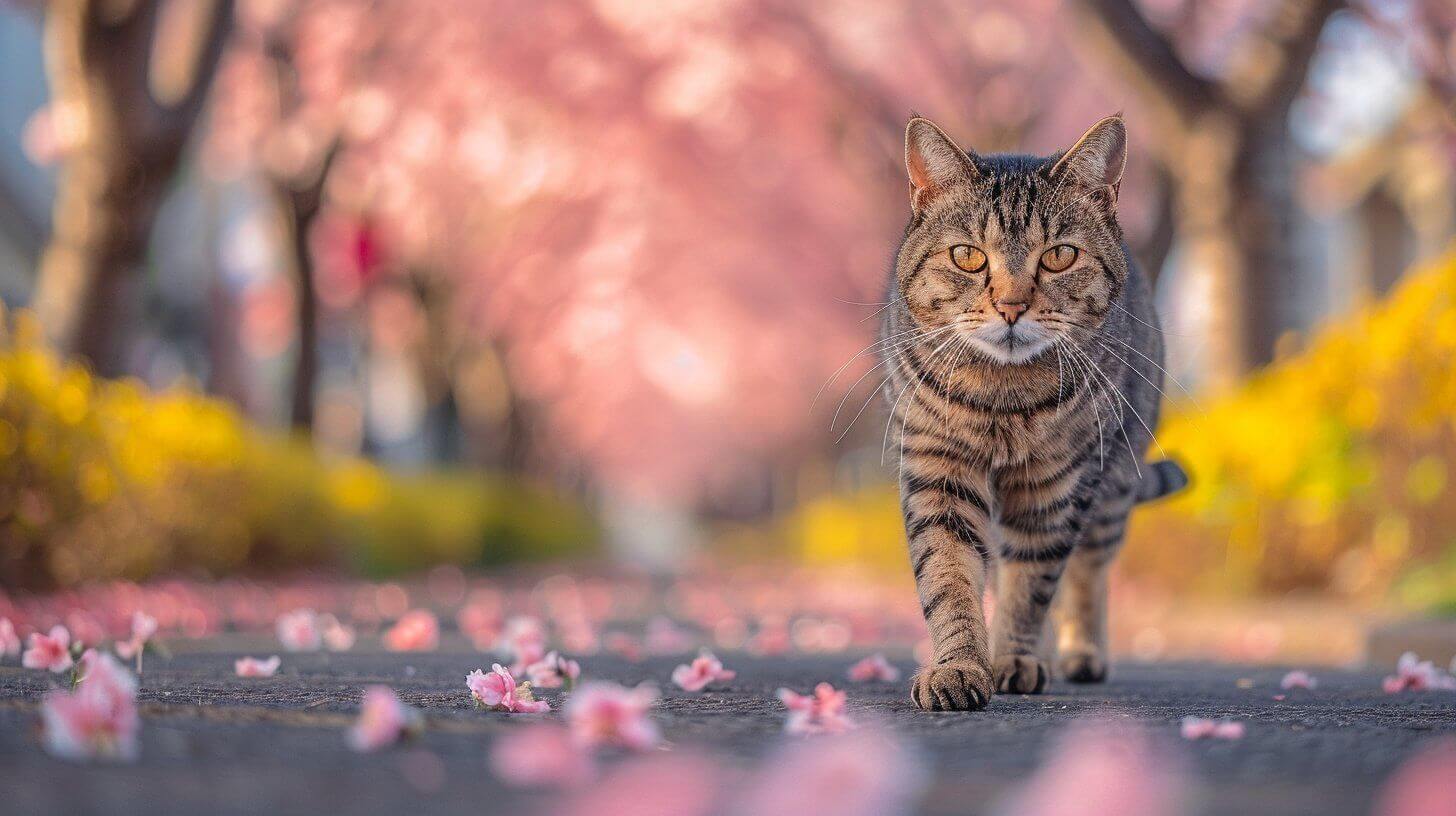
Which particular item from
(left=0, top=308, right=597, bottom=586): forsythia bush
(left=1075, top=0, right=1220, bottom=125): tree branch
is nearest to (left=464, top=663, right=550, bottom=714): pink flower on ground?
(left=0, top=308, right=597, bottom=586): forsythia bush

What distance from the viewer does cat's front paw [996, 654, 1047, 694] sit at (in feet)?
13.2

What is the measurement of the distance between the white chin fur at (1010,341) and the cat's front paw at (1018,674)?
2.90 ft

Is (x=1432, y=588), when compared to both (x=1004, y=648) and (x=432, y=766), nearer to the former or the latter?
(x=1004, y=648)

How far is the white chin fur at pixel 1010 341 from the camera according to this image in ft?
12.4

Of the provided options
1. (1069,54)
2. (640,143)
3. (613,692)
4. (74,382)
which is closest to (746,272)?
(640,143)

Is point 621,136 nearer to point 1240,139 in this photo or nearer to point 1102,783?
point 1240,139

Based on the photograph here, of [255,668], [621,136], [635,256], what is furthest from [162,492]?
[635,256]

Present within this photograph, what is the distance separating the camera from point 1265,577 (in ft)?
29.0

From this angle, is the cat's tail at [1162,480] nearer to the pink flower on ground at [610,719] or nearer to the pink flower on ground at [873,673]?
the pink flower on ground at [873,673]

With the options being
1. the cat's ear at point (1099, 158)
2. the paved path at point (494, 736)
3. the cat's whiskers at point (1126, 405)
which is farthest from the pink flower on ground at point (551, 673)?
the cat's ear at point (1099, 158)

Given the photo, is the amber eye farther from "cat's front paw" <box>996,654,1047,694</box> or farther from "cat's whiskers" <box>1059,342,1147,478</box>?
"cat's front paw" <box>996,654,1047,694</box>

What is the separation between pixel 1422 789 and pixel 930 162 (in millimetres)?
2446

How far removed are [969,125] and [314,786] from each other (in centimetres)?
1455

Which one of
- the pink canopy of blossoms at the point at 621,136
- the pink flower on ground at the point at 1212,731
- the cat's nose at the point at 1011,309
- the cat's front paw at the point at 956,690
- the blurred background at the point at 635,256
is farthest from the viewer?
the pink canopy of blossoms at the point at 621,136
